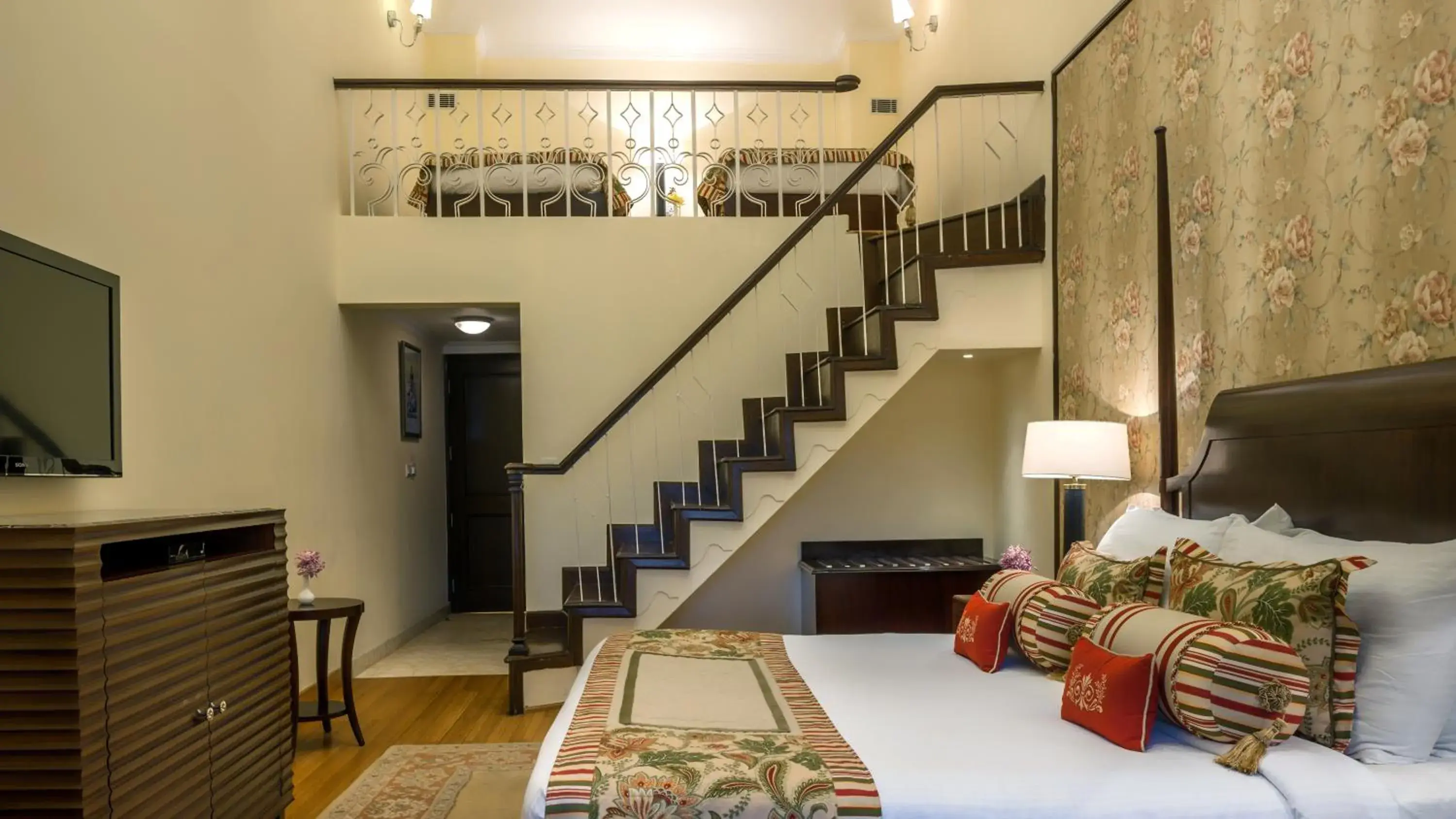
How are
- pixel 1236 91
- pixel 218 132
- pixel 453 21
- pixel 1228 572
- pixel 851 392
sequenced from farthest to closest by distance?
1. pixel 453 21
2. pixel 851 392
3. pixel 218 132
4. pixel 1236 91
5. pixel 1228 572

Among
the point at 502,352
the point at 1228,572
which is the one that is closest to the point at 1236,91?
the point at 1228,572

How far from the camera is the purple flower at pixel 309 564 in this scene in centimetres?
400

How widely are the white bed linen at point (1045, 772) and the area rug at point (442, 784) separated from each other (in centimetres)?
107

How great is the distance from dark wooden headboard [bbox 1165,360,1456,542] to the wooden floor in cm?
268

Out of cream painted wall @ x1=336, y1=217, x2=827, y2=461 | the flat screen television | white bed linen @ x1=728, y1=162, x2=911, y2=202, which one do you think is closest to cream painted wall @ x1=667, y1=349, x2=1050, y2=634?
cream painted wall @ x1=336, y1=217, x2=827, y2=461

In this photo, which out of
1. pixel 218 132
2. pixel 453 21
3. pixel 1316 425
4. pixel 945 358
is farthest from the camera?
pixel 453 21

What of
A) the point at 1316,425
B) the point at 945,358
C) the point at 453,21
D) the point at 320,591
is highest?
the point at 453,21

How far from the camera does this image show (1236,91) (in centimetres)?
305

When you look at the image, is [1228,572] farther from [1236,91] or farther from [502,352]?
[502,352]

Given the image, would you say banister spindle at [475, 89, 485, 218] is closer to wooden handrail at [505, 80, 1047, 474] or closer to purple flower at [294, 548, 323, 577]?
wooden handrail at [505, 80, 1047, 474]

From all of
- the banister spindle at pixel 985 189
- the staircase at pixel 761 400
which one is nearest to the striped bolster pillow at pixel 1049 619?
the staircase at pixel 761 400

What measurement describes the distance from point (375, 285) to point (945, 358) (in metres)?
3.07

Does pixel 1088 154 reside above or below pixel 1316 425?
above

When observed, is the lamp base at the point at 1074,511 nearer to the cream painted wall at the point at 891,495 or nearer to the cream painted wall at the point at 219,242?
the cream painted wall at the point at 891,495
